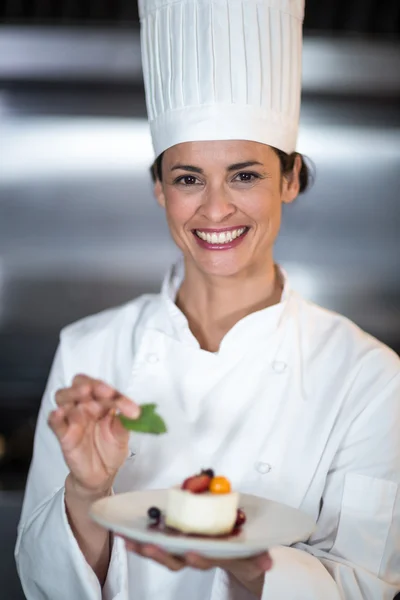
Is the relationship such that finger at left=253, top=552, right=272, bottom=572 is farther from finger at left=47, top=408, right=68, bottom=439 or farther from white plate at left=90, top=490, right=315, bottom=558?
finger at left=47, top=408, right=68, bottom=439

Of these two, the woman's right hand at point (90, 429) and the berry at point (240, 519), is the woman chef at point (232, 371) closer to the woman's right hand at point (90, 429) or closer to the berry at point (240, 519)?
the woman's right hand at point (90, 429)

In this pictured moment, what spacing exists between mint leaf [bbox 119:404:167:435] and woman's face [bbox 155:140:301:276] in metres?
0.51

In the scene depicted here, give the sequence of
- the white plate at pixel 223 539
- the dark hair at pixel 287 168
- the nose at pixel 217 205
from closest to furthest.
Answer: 1. the white plate at pixel 223 539
2. the nose at pixel 217 205
3. the dark hair at pixel 287 168

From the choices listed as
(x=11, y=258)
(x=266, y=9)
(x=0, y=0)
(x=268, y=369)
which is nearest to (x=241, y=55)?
(x=266, y=9)

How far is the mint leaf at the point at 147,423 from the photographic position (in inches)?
54.9

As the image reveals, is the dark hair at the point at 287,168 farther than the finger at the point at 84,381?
Yes

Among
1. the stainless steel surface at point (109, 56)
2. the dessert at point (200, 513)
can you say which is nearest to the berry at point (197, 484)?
the dessert at point (200, 513)

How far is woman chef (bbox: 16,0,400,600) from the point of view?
1730 millimetres

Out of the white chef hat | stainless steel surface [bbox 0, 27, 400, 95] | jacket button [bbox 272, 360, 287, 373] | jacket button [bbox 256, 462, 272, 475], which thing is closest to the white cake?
jacket button [bbox 256, 462, 272, 475]

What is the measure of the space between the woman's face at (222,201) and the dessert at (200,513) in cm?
56

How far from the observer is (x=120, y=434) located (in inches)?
61.5

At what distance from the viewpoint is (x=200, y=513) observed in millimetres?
1428

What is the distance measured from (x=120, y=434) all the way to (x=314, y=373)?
1.68ft

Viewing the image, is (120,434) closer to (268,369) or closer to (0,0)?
(268,369)
